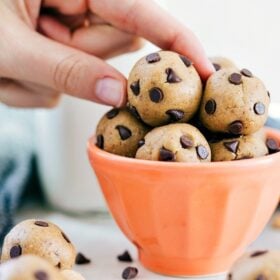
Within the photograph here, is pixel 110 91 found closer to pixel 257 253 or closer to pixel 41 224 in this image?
pixel 41 224

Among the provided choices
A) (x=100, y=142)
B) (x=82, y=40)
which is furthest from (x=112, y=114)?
(x=82, y=40)

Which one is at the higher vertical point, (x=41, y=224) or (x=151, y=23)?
(x=151, y=23)

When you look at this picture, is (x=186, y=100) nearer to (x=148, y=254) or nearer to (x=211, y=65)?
(x=211, y=65)

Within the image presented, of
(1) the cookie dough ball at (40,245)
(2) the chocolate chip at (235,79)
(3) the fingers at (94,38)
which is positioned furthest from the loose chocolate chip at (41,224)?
(3) the fingers at (94,38)

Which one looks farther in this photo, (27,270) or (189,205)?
(189,205)

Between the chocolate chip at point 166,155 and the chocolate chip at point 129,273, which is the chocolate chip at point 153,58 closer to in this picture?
the chocolate chip at point 166,155

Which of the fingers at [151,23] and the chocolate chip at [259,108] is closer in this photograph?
the chocolate chip at [259,108]

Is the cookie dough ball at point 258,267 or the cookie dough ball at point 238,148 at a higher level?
the cookie dough ball at point 258,267
